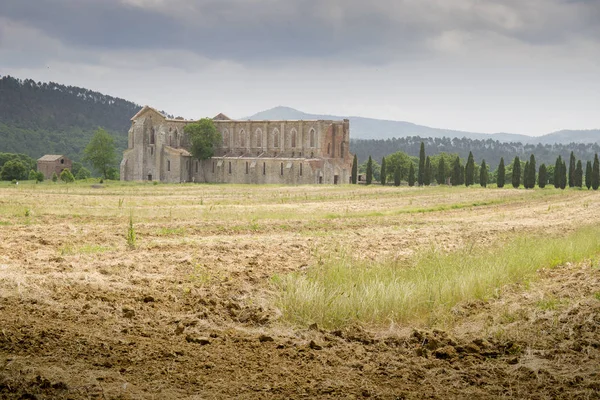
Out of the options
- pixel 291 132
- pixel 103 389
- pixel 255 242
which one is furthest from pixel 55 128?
pixel 103 389

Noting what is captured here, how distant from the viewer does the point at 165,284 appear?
1312cm

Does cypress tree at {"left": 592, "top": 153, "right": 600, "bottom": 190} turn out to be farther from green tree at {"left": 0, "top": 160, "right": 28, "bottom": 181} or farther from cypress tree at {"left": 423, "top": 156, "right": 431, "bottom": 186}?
green tree at {"left": 0, "top": 160, "right": 28, "bottom": 181}

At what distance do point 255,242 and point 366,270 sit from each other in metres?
6.27

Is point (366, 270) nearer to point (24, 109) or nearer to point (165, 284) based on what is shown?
point (165, 284)

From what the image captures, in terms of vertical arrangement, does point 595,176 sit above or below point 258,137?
below

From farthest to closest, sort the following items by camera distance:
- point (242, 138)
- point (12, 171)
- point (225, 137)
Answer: point (225, 137)
point (12, 171)
point (242, 138)

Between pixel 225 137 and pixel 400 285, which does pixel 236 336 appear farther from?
pixel 225 137

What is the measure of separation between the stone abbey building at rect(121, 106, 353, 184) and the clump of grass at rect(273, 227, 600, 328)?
75179 millimetres

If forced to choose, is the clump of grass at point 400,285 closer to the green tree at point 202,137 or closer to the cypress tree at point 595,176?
the cypress tree at point 595,176

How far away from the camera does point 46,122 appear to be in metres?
179

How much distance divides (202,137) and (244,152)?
7472 mm

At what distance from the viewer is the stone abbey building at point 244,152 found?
93.0 meters

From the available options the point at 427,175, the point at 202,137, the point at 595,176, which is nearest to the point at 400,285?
the point at 595,176

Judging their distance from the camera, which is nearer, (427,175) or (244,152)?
(427,175)
